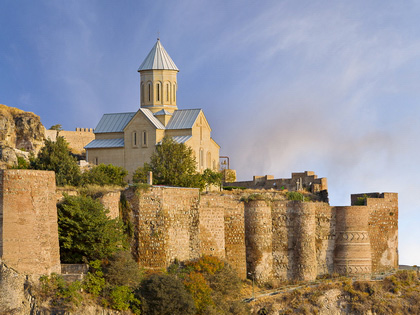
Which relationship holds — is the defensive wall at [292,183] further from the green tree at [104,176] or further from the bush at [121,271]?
the bush at [121,271]

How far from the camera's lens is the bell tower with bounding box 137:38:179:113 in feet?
199

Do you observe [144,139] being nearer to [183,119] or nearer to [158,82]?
[183,119]

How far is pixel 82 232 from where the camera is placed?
34000 mm

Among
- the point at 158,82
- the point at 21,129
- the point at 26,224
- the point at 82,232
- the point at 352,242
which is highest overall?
the point at 158,82

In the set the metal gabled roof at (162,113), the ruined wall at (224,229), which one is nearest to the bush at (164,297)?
the ruined wall at (224,229)

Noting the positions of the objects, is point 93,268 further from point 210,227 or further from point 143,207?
point 210,227

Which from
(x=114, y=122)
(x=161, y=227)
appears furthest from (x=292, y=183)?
(x=161, y=227)

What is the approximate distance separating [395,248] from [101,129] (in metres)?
23.9

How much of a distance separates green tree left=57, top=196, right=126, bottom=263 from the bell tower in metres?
27.0

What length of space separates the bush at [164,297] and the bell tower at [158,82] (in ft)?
91.0

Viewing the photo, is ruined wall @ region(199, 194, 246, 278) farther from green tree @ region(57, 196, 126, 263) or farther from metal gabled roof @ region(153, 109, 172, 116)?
metal gabled roof @ region(153, 109, 172, 116)

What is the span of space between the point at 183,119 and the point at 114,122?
5.23m

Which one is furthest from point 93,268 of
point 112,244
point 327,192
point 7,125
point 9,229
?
point 7,125

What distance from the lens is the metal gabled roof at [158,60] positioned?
6053cm
